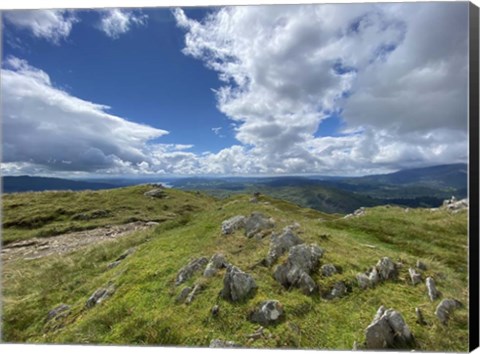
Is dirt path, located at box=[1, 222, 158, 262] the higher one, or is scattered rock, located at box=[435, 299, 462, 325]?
scattered rock, located at box=[435, 299, 462, 325]

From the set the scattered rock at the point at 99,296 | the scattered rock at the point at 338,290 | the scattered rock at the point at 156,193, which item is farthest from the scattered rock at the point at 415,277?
the scattered rock at the point at 156,193

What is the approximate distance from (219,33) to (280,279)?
9.22 metres

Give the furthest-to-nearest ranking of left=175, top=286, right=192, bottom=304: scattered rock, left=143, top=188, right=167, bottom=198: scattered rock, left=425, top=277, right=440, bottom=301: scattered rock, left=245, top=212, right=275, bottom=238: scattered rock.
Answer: left=143, top=188, right=167, bottom=198: scattered rock < left=245, top=212, right=275, bottom=238: scattered rock < left=175, top=286, right=192, bottom=304: scattered rock < left=425, top=277, right=440, bottom=301: scattered rock

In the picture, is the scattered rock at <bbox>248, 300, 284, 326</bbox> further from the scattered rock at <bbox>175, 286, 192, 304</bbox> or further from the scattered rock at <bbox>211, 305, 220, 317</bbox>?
the scattered rock at <bbox>175, 286, 192, 304</bbox>

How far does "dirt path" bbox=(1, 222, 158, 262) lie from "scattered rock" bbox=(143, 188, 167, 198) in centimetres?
1366

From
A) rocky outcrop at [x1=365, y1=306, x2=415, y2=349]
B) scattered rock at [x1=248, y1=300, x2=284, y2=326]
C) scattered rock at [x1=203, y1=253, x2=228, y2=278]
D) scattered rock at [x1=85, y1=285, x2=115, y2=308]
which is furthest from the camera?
scattered rock at [x1=85, y1=285, x2=115, y2=308]

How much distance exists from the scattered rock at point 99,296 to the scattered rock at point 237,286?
4565mm

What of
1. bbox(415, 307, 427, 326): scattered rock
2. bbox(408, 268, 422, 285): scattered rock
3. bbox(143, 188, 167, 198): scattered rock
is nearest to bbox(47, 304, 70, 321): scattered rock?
bbox(415, 307, 427, 326): scattered rock

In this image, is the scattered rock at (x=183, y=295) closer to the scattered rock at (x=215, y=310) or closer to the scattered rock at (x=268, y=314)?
the scattered rock at (x=215, y=310)

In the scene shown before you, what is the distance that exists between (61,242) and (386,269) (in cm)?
3022

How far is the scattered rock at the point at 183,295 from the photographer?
36.8 ft

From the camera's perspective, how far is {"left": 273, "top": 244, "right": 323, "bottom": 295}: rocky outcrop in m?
10.7

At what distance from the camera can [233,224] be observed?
14.5 meters

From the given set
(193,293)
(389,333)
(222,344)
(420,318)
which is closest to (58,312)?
(193,293)
